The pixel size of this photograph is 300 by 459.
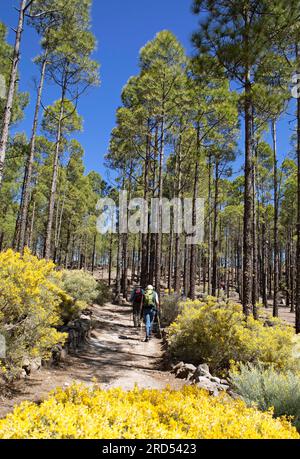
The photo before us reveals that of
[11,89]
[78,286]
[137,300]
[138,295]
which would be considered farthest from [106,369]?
[78,286]

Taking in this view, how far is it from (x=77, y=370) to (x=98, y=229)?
2681cm

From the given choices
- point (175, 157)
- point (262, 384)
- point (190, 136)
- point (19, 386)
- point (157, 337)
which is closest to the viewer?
point (262, 384)

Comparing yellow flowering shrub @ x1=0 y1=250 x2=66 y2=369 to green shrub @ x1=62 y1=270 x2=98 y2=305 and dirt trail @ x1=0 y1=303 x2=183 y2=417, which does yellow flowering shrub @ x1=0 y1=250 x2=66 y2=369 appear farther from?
green shrub @ x1=62 y1=270 x2=98 y2=305

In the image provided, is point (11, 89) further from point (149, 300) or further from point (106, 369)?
point (149, 300)

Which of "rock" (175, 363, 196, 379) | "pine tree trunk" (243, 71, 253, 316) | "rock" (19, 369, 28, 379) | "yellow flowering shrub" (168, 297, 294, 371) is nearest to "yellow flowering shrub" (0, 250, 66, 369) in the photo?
"rock" (19, 369, 28, 379)

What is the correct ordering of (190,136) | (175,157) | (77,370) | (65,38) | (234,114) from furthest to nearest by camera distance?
(175,157) < (190,136) < (234,114) < (65,38) < (77,370)

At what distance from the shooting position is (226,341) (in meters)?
6.77

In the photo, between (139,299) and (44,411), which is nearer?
(44,411)

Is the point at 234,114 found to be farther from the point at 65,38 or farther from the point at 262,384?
the point at 262,384

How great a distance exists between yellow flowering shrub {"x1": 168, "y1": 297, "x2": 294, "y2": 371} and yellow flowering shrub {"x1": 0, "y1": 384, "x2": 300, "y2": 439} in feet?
11.1

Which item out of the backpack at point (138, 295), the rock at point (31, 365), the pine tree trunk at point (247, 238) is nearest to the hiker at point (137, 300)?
the backpack at point (138, 295)

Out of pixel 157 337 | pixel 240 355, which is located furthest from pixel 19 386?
pixel 157 337

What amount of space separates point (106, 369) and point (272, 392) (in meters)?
3.73

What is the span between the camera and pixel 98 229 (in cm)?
3294
